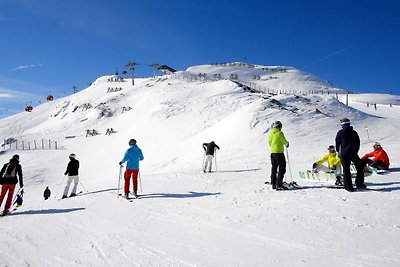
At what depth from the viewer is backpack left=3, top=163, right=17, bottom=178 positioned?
1095 centimetres

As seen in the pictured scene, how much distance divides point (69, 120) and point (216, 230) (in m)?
68.1

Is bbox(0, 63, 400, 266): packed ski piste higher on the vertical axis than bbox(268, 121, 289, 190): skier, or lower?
lower

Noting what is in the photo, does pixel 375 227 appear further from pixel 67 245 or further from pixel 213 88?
pixel 213 88

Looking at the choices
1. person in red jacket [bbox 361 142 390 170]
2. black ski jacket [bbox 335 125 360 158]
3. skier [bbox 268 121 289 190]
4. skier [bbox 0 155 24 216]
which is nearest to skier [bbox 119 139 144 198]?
skier [bbox 0 155 24 216]

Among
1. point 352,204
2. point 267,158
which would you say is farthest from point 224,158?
point 352,204

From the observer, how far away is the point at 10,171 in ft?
36.1

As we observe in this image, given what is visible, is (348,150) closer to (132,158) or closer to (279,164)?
(279,164)

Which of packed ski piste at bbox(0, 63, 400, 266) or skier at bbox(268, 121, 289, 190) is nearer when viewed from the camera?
packed ski piste at bbox(0, 63, 400, 266)

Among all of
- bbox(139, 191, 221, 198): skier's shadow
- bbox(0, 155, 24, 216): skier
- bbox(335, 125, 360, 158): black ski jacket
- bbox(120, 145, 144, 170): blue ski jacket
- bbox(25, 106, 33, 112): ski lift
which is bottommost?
bbox(139, 191, 221, 198): skier's shadow

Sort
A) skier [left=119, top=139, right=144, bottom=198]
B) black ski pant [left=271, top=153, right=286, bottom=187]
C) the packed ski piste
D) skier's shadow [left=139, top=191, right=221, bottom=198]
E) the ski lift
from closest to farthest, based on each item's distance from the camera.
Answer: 1. the packed ski piste
2. black ski pant [left=271, top=153, right=286, bottom=187]
3. skier's shadow [left=139, top=191, right=221, bottom=198]
4. skier [left=119, top=139, right=144, bottom=198]
5. the ski lift

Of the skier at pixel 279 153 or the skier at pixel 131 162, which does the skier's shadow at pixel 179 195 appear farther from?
the skier at pixel 279 153

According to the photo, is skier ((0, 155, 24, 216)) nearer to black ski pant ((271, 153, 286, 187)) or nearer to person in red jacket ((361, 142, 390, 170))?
black ski pant ((271, 153, 286, 187))

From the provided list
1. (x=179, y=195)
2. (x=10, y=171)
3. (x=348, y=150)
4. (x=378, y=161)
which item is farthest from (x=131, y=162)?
(x=378, y=161)

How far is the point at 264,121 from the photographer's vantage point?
32.3m
